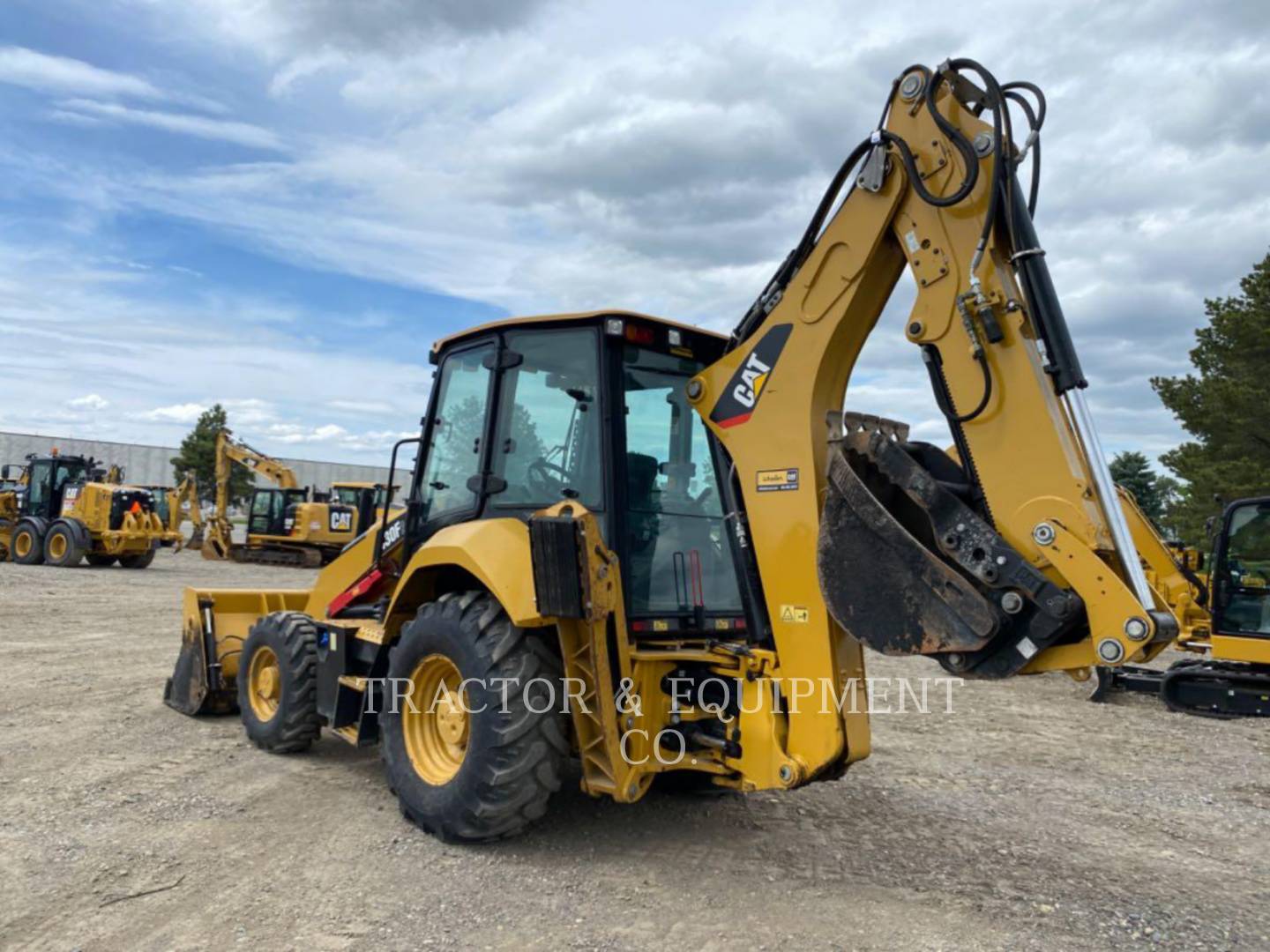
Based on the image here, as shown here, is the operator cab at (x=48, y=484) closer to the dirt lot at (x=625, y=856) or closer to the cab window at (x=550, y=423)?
the dirt lot at (x=625, y=856)

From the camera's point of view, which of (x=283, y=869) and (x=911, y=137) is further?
(x=283, y=869)

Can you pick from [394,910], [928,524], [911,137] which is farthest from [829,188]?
[394,910]

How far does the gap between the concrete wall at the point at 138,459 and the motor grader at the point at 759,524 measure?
5186cm

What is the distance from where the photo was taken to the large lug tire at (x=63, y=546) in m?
21.8

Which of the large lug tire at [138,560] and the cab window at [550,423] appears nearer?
the cab window at [550,423]

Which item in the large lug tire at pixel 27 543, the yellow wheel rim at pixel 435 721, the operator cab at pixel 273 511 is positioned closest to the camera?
the yellow wheel rim at pixel 435 721

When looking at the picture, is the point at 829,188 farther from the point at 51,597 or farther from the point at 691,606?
the point at 51,597

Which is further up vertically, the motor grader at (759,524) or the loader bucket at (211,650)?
the motor grader at (759,524)

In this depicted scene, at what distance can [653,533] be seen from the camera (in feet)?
15.9

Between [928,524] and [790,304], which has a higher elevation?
[790,304]

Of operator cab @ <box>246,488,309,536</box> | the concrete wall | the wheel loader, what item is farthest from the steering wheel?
the concrete wall

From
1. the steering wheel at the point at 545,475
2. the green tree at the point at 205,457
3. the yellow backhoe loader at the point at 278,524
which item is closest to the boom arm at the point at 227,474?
the yellow backhoe loader at the point at 278,524

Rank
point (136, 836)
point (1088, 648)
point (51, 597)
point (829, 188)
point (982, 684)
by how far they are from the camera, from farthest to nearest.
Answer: point (51, 597)
point (982, 684)
point (136, 836)
point (829, 188)
point (1088, 648)

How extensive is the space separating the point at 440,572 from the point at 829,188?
2.82 metres
